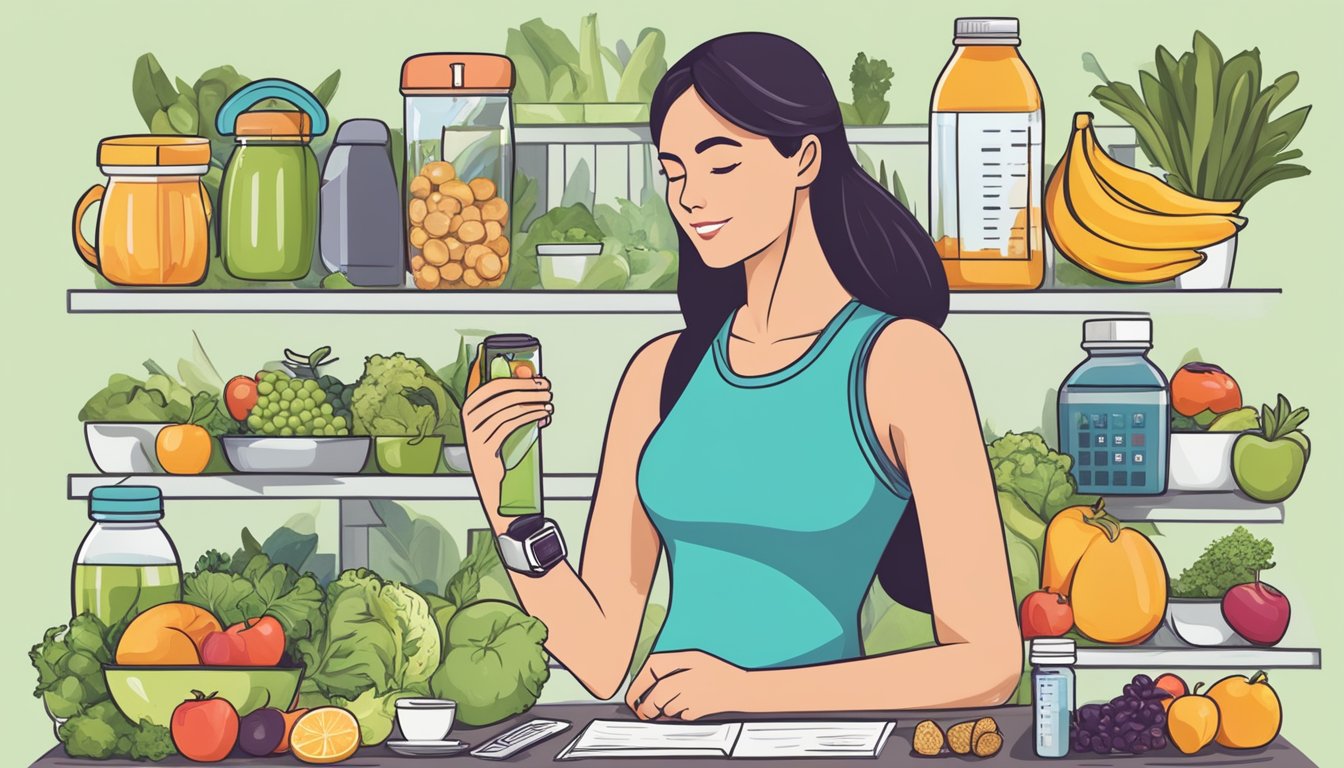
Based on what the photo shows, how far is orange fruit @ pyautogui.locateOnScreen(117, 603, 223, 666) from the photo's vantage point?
499 cm

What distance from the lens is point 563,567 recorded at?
5.24 metres

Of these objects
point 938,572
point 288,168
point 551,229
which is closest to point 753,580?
point 938,572

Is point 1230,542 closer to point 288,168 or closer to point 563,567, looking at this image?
point 563,567

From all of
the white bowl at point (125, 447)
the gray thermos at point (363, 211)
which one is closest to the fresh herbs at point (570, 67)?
the gray thermos at point (363, 211)

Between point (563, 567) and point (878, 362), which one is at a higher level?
point (878, 362)

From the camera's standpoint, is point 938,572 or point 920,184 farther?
point 920,184

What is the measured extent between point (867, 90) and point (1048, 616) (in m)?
1.36

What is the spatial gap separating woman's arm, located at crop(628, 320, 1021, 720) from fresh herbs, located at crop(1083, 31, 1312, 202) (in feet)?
2.56

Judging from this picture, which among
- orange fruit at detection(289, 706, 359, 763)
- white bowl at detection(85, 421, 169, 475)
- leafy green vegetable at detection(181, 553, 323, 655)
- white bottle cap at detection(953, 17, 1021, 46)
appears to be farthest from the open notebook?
white bottle cap at detection(953, 17, 1021, 46)

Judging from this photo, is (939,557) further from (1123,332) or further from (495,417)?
(495,417)

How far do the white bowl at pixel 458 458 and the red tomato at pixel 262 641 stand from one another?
582 millimetres

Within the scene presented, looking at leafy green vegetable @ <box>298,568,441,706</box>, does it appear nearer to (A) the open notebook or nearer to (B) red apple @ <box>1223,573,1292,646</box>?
(A) the open notebook

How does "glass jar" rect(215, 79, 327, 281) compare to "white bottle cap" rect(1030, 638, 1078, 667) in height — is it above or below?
above

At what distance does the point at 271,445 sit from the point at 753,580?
3.99 ft
